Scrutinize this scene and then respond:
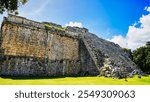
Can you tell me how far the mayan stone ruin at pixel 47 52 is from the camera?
20750mm

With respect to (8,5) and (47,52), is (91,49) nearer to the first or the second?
(47,52)

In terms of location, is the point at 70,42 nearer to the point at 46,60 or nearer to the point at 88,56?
the point at 88,56

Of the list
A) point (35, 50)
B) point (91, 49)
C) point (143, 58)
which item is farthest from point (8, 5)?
point (143, 58)

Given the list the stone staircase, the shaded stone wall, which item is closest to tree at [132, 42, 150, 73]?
the stone staircase

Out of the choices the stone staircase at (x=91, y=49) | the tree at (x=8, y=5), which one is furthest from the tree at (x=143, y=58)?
the tree at (x=8, y=5)

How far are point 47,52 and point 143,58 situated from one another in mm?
28968

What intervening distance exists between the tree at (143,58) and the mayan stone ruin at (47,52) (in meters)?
20.4

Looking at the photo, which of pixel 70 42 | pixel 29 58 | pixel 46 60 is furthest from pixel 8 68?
pixel 70 42

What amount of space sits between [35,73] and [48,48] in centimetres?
281

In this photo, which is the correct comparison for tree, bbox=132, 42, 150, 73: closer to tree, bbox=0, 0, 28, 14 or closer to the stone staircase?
the stone staircase

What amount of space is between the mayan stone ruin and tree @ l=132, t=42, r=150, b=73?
20.4 metres

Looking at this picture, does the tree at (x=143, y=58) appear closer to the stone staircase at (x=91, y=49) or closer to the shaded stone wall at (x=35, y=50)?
the stone staircase at (x=91, y=49)

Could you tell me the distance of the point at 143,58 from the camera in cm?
4853

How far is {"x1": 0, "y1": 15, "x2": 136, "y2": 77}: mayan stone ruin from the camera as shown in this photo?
2075 centimetres
